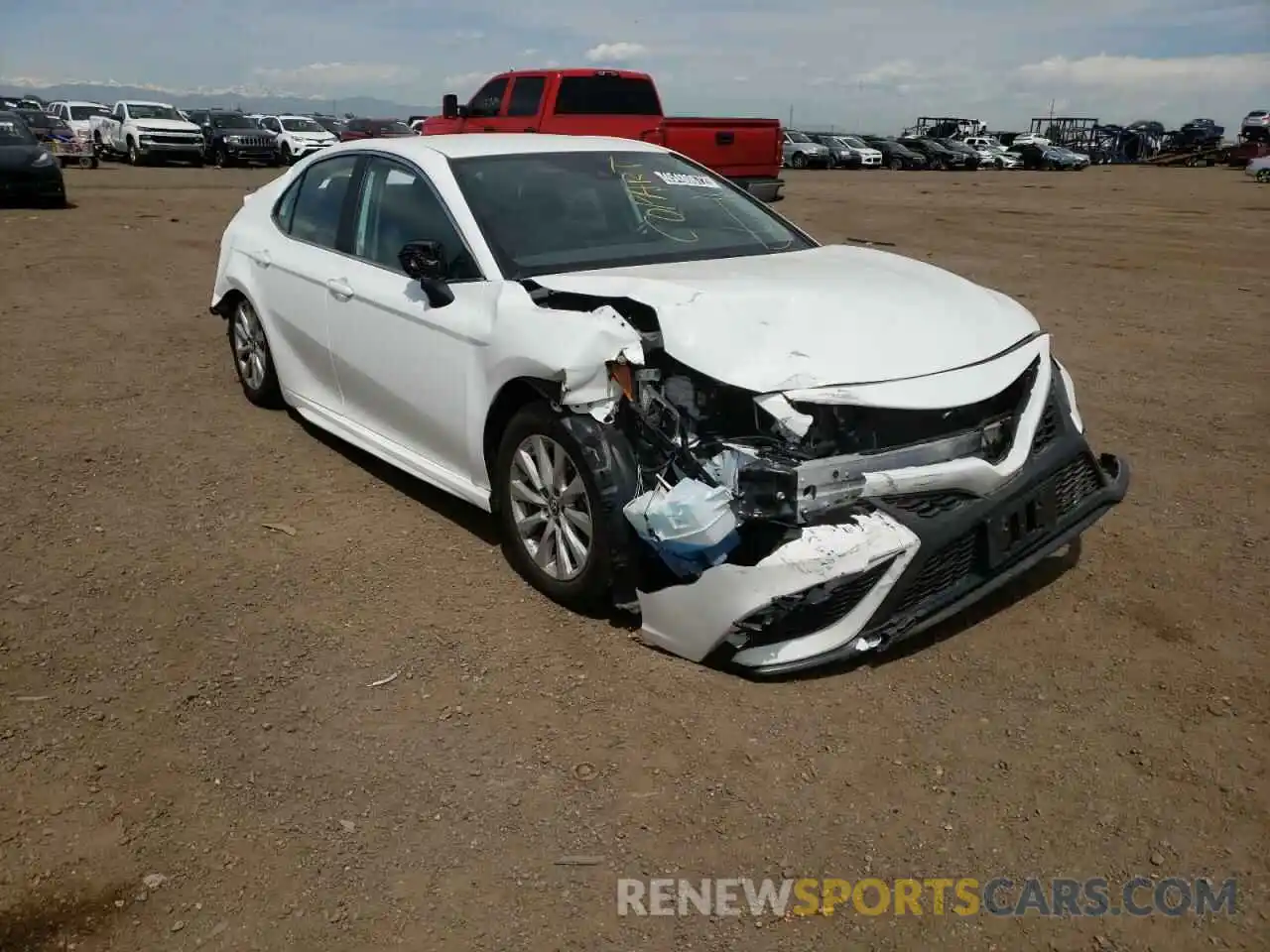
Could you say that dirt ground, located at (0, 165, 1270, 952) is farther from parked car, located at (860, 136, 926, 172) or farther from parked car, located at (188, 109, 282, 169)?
parked car, located at (860, 136, 926, 172)

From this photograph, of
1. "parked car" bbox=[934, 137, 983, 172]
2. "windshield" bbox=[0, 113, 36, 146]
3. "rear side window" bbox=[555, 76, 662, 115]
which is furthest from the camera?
"parked car" bbox=[934, 137, 983, 172]

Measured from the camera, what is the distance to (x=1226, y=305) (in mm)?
10062

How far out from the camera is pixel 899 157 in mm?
45062

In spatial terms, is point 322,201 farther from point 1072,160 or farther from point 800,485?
point 1072,160

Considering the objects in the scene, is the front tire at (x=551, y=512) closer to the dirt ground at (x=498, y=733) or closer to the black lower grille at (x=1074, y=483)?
the dirt ground at (x=498, y=733)

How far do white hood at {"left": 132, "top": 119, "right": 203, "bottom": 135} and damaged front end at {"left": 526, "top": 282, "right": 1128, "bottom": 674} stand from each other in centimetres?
3021

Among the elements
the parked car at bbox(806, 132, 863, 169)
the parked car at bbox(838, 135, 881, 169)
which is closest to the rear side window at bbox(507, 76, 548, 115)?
the parked car at bbox(806, 132, 863, 169)

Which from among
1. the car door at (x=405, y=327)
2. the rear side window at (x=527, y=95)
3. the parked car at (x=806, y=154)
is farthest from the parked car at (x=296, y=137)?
the car door at (x=405, y=327)

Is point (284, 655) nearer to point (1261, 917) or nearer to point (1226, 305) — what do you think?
point (1261, 917)

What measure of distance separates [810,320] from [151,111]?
1267 inches

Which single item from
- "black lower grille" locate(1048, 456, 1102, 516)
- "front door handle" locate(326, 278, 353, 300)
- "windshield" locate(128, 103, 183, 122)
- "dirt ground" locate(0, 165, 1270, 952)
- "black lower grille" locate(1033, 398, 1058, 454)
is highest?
"windshield" locate(128, 103, 183, 122)

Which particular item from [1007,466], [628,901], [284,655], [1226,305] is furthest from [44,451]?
[1226,305]

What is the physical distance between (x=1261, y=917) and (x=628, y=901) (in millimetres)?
1492

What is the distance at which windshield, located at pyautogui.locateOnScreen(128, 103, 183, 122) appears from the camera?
30.0m
